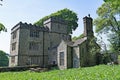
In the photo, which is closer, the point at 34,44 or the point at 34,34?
the point at 34,34

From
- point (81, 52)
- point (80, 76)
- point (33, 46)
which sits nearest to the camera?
point (80, 76)

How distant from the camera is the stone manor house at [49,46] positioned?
1674 inches

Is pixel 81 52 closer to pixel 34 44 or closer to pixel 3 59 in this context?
pixel 34 44

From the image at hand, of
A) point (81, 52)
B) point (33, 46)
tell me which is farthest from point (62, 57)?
point (33, 46)

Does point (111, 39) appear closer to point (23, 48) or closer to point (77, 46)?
point (77, 46)

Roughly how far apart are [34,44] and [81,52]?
54.6 feet

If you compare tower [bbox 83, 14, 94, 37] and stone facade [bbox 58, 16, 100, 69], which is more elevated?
tower [bbox 83, 14, 94, 37]

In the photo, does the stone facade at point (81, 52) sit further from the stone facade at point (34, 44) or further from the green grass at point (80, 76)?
the green grass at point (80, 76)

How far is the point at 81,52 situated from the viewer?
4172 cm

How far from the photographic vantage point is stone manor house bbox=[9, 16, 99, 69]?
1674 inches

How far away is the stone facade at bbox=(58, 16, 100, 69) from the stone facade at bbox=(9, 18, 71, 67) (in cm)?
673

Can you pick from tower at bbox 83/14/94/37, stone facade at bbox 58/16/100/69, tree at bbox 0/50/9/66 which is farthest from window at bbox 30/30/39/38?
tree at bbox 0/50/9/66

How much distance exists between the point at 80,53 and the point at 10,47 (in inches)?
957

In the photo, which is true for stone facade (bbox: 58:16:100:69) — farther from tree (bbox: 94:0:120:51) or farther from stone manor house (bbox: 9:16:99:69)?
tree (bbox: 94:0:120:51)
